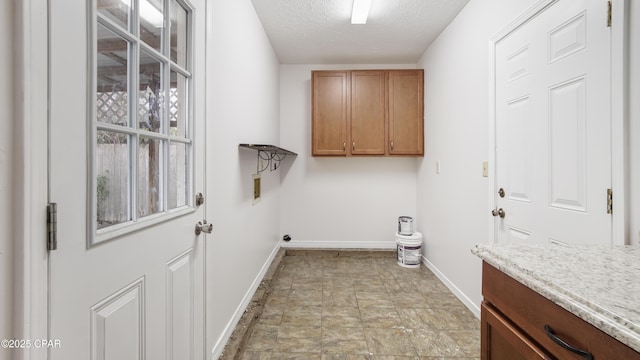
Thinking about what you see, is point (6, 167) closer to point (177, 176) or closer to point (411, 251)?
point (177, 176)

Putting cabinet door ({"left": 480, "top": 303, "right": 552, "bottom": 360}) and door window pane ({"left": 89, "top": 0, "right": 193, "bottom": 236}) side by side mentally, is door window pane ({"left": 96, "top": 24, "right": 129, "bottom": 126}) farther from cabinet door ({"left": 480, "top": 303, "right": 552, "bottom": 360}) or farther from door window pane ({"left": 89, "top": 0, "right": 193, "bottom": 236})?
cabinet door ({"left": 480, "top": 303, "right": 552, "bottom": 360})

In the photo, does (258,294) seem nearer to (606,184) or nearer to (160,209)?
(160,209)

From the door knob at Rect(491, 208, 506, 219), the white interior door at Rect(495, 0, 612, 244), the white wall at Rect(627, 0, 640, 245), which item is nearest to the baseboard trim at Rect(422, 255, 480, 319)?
the white interior door at Rect(495, 0, 612, 244)

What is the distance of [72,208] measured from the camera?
0.65 m

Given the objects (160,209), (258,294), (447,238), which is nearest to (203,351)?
(160,209)

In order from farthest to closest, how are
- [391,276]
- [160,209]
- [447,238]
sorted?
[391,276]
[447,238]
[160,209]

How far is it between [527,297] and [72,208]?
1220 millimetres

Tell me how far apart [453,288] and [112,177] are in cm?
266

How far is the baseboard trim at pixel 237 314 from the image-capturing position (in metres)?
1.52

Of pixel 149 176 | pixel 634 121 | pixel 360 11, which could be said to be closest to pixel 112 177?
pixel 149 176

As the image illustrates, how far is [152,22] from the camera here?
970 mm

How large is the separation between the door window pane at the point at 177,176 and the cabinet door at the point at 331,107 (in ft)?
7.32

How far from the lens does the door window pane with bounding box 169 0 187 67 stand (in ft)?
3.63

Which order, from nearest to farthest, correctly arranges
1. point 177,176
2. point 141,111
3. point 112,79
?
point 112,79
point 141,111
point 177,176
